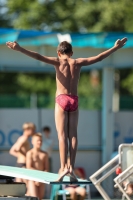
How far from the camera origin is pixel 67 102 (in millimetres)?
Answer: 8734

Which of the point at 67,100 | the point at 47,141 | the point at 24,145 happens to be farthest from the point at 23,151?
the point at 67,100

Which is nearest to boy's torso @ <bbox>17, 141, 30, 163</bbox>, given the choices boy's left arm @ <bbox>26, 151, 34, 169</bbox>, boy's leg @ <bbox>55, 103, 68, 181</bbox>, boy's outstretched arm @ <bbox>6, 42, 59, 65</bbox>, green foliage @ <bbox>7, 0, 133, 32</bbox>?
boy's left arm @ <bbox>26, 151, 34, 169</bbox>

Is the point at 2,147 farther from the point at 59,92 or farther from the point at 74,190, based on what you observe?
the point at 59,92

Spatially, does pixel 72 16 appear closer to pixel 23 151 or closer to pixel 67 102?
pixel 23 151

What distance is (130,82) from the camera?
3181cm

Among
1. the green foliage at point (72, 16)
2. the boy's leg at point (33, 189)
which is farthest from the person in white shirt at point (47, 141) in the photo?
the green foliage at point (72, 16)

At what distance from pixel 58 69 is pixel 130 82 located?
23211 mm

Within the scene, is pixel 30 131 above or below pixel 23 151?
above

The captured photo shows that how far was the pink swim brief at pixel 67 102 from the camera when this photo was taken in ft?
28.7

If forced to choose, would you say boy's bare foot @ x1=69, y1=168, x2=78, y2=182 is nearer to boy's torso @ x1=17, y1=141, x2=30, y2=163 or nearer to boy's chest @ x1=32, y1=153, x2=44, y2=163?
boy's chest @ x1=32, y1=153, x2=44, y2=163

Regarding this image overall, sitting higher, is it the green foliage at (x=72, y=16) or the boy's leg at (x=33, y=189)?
the green foliage at (x=72, y=16)

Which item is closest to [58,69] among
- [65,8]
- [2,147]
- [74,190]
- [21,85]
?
[74,190]

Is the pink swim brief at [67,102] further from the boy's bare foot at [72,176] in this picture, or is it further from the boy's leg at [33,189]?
the boy's leg at [33,189]

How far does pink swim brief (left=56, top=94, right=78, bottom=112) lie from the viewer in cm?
874
